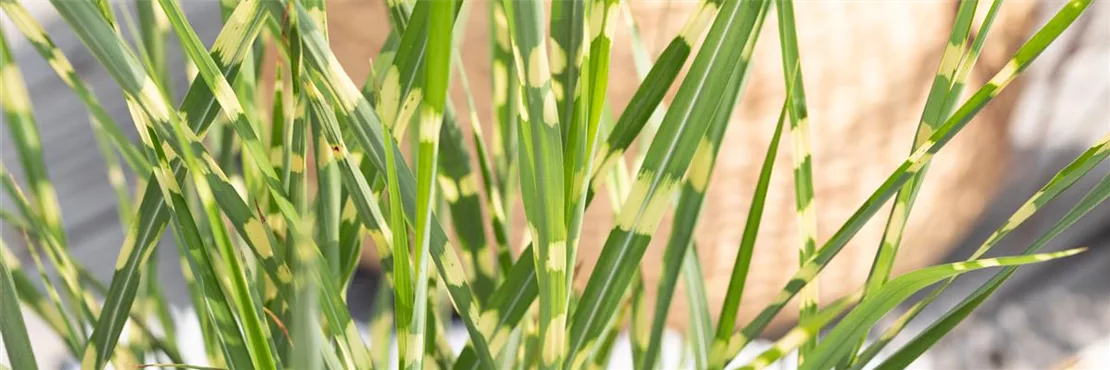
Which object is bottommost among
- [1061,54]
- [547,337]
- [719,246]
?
[547,337]

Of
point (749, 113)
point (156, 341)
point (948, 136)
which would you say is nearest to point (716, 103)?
point (948, 136)

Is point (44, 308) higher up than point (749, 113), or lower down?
lower down

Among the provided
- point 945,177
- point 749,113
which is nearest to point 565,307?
point 749,113

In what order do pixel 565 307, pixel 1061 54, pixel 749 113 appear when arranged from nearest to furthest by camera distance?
pixel 565 307 < pixel 749 113 < pixel 1061 54

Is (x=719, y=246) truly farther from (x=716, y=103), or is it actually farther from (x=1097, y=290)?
(x=716, y=103)

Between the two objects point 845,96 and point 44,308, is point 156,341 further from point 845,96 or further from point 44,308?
point 845,96

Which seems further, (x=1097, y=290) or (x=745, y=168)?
(x=1097, y=290)

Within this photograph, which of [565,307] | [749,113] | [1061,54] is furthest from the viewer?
[1061,54]
